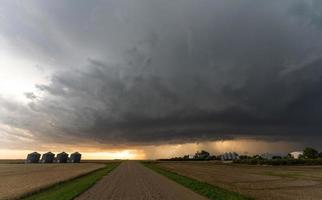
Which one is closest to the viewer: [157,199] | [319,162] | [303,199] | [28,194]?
[157,199]

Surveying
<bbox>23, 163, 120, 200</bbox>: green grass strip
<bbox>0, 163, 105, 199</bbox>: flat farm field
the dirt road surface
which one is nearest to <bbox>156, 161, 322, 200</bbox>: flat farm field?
the dirt road surface

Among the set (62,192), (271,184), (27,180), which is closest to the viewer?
(62,192)

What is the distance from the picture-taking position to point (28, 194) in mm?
32219

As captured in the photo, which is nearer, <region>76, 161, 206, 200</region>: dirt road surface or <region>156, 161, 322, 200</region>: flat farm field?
<region>76, 161, 206, 200</region>: dirt road surface

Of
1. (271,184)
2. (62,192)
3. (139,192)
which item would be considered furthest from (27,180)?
(271,184)

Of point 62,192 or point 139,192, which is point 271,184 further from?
point 62,192

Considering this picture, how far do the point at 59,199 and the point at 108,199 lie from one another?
12.7 ft

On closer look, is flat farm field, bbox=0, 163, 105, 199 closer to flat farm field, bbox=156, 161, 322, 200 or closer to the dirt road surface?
the dirt road surface

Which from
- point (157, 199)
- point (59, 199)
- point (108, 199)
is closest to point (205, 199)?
point (157, 199)

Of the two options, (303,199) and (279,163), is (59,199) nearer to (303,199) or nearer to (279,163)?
(303,199)

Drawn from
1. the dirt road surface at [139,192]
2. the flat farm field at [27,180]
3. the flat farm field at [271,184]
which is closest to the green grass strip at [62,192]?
the dirt road surface at [139,192]

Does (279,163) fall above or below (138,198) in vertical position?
above

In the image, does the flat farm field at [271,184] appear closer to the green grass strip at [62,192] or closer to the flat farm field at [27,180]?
the green grass strip at [62,192]

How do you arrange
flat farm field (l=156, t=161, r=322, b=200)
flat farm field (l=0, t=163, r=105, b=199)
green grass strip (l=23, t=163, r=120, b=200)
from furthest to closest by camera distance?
flat farm field (l=0, t=163, r=105, b=199) → flat farm field (l=156, t=161, r=322, b=200) → green grass strip (l=23, t=163, r=120, b=200)
